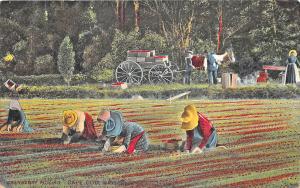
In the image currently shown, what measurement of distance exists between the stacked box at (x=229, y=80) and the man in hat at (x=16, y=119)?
1.76 metres

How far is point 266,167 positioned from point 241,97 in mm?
635

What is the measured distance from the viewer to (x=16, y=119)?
6285 mm

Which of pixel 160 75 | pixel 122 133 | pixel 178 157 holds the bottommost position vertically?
pixel 178 157

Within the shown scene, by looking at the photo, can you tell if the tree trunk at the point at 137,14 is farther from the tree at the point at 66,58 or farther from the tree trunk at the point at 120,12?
the tree at the point at 66,58

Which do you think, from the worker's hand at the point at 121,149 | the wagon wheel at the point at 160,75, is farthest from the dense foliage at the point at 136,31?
the worker's hand at the point at 121,149

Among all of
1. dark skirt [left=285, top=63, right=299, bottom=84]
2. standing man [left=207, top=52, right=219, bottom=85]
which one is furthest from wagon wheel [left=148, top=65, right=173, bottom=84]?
dark skirt [left=285, top=63, right=299, bottom=84]

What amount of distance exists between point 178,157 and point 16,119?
148 centimetres

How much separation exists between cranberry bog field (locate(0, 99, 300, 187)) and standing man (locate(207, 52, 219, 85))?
19cm

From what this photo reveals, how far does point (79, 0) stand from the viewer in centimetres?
633

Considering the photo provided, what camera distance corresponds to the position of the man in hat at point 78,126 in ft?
20.3

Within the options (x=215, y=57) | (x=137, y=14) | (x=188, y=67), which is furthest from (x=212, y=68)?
(x=137, y=14)

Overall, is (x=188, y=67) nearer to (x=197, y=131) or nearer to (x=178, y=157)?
(x=197, y=131)

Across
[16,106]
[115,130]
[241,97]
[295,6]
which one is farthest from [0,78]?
[295,6]

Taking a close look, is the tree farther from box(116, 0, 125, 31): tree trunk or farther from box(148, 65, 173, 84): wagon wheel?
box(148, 65, 173, 84): wagon wheel
